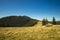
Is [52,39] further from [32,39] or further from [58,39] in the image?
[32,39]

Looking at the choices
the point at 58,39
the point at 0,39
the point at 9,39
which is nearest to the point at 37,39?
the point at 58,39

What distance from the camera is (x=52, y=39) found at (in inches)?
399

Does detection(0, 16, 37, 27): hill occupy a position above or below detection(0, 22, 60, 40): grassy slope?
Answer: above

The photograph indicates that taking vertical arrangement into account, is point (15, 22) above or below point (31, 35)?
above

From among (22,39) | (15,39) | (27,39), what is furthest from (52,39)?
(15,39)

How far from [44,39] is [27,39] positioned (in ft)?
6.83

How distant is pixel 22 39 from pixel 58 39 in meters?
4.35

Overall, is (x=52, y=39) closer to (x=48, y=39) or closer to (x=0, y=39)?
(x=48, y=39)

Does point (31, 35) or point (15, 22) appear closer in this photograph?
point (31, 35)

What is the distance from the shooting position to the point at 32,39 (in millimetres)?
10266

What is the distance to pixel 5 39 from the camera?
403 inches

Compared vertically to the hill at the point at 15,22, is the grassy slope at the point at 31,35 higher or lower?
lower

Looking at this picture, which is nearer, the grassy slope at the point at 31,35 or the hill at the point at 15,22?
the grassy slope at the point at 31,35

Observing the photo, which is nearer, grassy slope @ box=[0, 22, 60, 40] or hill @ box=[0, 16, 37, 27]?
grassy slope @ box=[0, 22, 60, 40]
